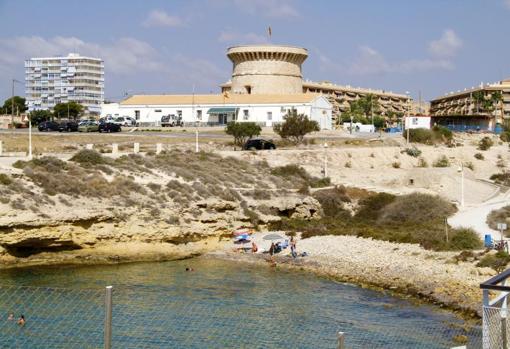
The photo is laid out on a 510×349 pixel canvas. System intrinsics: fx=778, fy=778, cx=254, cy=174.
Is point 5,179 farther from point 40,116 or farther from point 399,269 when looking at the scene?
point 40,116

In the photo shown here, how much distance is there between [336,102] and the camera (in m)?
128

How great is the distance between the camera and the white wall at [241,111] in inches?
2997

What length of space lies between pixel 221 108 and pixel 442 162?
77.2ft

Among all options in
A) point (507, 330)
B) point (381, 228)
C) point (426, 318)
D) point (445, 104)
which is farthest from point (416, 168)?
point (445, 104)

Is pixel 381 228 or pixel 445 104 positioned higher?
pixel 445 104

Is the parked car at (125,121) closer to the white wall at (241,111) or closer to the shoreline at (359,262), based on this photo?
the white wall at (241,111)

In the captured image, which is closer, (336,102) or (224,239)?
(224,239)

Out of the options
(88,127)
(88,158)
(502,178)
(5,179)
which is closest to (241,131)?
(88,127)

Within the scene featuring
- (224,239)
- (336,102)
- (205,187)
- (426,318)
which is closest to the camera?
(426,318)

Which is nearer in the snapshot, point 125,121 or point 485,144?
point 485,144

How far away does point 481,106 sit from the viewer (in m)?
113

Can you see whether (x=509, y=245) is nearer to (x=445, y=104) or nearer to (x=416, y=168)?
(x=416, y=168)

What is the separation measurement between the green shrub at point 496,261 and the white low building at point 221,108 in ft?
152

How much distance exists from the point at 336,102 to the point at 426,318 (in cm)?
10594
